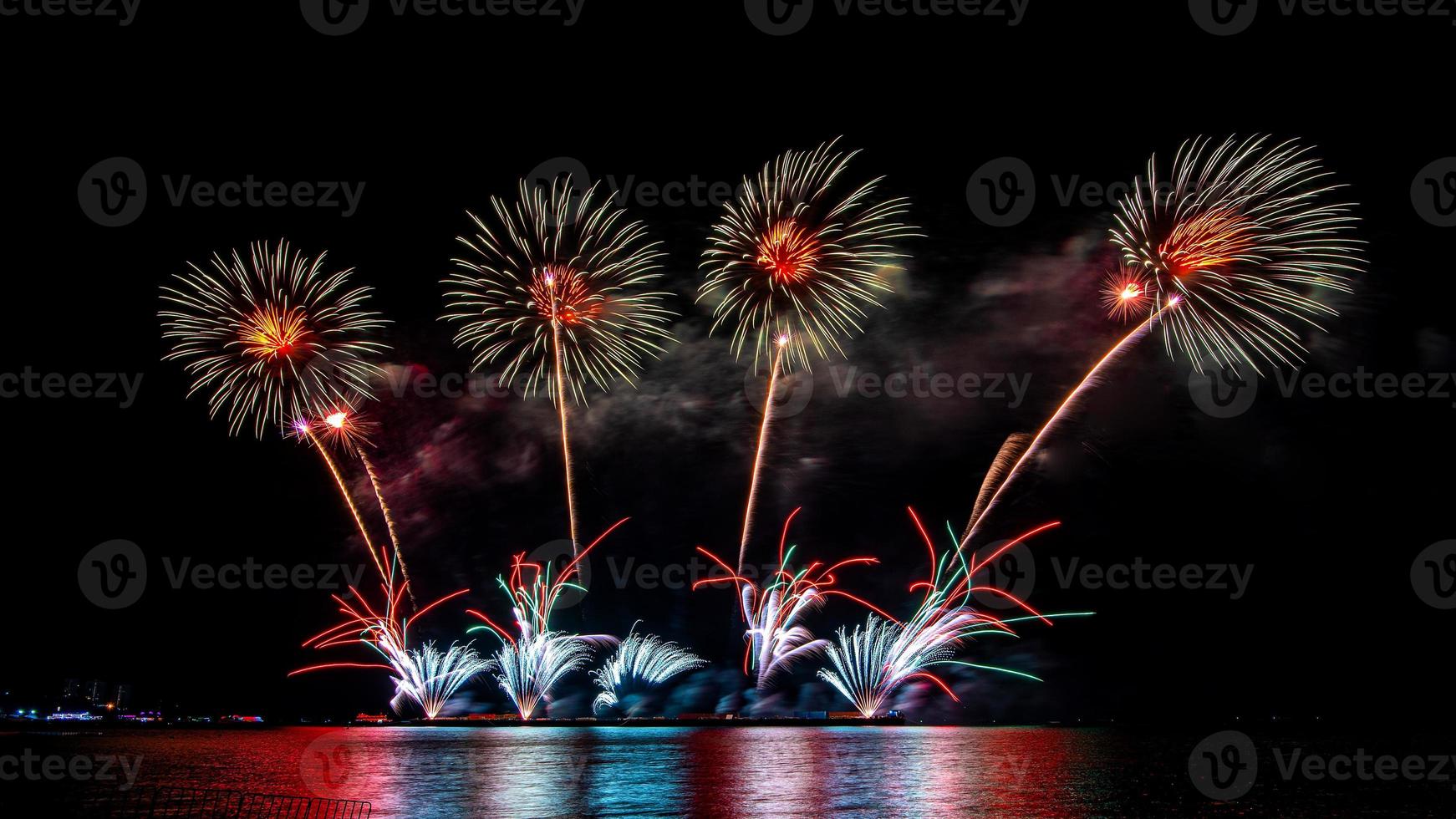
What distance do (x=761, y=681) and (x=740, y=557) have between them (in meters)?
10.9

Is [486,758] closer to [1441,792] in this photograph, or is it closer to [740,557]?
[740,557]

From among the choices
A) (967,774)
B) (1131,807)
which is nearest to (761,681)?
(967,774)

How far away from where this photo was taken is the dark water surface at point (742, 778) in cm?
2228

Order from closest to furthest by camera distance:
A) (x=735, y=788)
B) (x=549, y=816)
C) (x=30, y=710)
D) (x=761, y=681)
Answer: (x=549, y=816)
(x=735, y=788)
(x=761, y=681)
(x=30, y=710)

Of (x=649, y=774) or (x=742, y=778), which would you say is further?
(x=649, y=774)

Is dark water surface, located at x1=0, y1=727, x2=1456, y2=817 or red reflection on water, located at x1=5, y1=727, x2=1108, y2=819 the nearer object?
A: red reflection on water, located at x1=5, y1=727, x2=1108, y2=819

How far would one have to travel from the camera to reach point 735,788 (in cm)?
2573

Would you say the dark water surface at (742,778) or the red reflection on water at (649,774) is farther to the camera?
the dark water surface at (742,778)

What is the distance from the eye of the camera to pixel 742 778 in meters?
29.0

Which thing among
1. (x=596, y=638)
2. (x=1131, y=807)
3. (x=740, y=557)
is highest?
(x=740, y=557)

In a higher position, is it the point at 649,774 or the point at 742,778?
the point at 742,778

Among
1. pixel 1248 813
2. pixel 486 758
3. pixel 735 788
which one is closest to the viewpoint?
pixel 1248 813

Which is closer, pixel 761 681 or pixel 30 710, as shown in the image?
pixel 761 681

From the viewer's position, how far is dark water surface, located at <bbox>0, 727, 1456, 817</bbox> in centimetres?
2228
